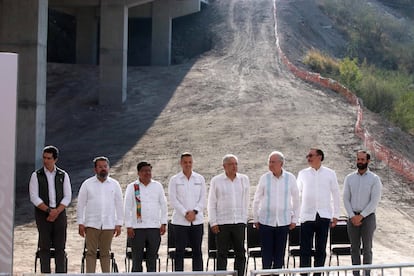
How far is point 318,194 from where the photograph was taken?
1039 cm

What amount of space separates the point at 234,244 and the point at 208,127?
1930 centimetres

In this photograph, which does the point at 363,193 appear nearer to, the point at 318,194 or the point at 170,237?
the point at 318,194

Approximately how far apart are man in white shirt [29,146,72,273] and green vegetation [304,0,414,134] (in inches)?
1047

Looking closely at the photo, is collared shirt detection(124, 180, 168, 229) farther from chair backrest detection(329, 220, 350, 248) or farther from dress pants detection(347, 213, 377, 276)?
chair backrest detection(329, 220, 350, 248)

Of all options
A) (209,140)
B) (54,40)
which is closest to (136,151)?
(209,140)

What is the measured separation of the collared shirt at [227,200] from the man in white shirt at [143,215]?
717mm

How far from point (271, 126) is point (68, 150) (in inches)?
306

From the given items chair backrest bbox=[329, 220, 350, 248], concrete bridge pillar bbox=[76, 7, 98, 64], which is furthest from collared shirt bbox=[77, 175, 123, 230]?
concrete bridge pillar bbox=[76, 7, 98, 64]

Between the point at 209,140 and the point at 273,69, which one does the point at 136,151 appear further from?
the point at 273,69

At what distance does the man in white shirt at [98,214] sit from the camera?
32.1 feet

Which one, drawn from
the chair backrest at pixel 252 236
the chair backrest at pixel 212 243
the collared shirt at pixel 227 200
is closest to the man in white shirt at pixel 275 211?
the collared shirt at pixel 227 200

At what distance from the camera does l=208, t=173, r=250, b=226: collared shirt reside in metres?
9.99

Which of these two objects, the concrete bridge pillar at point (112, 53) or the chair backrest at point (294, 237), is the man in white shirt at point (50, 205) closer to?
the chair backrest at point (294, 237)

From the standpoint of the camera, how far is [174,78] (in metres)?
40.6
